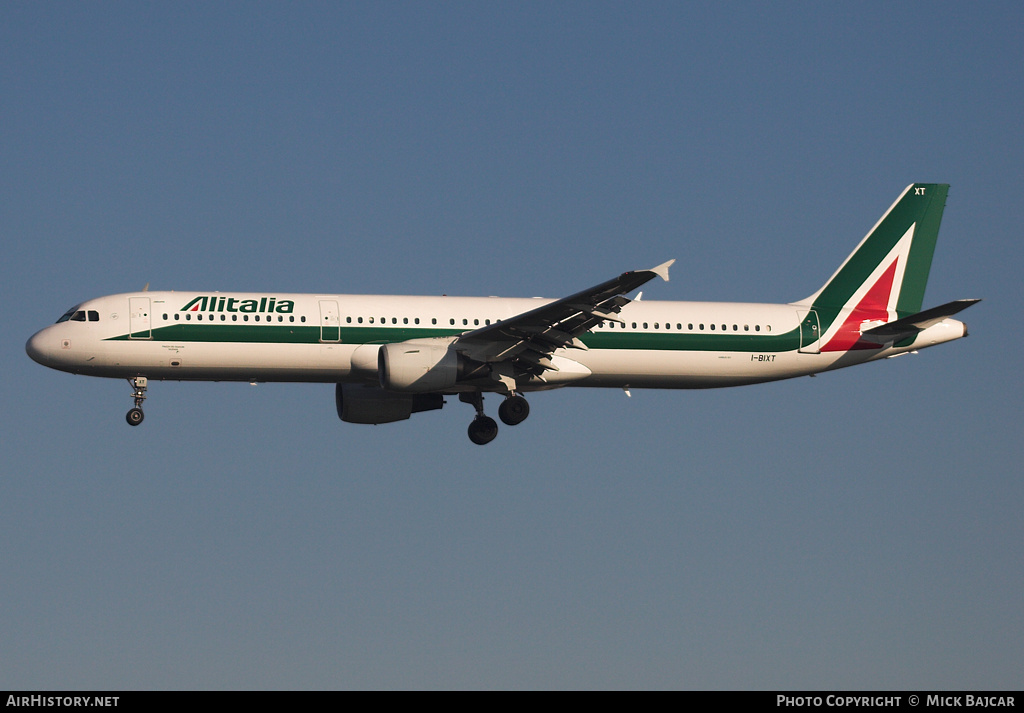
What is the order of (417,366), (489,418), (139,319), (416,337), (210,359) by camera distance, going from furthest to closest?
(489,418) → (416,337) → (139,319) → (210,359) → (417,366)

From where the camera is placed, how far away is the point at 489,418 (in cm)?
4791

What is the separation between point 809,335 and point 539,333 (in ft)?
35.4

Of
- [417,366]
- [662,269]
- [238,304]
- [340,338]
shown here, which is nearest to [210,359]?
[238,304]

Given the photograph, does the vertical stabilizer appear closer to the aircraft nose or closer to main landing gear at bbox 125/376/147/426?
main landing gear at bbox 125/376/147/426

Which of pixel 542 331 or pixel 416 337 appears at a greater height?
pixel 416 337

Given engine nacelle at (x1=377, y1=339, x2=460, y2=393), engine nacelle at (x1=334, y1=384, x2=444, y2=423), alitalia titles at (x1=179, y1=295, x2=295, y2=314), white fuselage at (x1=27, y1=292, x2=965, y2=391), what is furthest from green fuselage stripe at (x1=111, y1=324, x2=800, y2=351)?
engine nacelle at (x1=334, y1=384, x2=444, y2=423)

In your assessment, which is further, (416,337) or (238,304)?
(416,337)

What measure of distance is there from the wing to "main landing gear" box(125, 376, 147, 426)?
10010 mm

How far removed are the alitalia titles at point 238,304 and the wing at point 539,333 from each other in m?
5.61

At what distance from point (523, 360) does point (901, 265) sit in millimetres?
15550

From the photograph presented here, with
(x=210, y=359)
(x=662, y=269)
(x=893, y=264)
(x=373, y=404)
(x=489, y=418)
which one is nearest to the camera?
(x=662, y=269)

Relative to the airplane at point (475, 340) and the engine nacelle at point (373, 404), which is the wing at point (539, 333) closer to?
the airplane at point (475, 340)

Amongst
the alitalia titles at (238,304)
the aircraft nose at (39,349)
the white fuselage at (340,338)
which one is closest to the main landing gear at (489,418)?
the white fuselage at (340,338)

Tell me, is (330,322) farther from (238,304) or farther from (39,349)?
(39,349)
